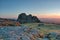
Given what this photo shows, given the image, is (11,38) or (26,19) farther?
(26,19)

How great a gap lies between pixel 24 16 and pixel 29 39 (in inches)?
827

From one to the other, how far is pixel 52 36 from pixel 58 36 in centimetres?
50

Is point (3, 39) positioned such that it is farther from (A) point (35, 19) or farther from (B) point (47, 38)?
(A) point (35, 19)

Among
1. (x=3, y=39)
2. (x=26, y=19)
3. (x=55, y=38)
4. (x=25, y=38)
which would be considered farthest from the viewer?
(x=26, y=19)

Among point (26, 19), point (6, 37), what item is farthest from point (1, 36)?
point (26, 19)

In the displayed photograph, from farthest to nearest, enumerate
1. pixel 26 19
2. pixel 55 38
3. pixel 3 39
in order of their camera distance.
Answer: pixel 26 19 → pixel 55 38 → pixel 3 39

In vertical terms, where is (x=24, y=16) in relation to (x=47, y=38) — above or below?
above

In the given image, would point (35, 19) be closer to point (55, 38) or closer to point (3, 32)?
point (55, 38)

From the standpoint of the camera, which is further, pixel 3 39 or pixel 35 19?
pixel 35 19

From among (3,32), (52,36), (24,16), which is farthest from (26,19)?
(3,32)

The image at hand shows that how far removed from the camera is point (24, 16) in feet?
102

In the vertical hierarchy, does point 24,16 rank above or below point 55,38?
above

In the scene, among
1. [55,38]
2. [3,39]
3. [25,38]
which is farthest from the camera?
[55,38]

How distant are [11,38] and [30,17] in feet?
71.3
